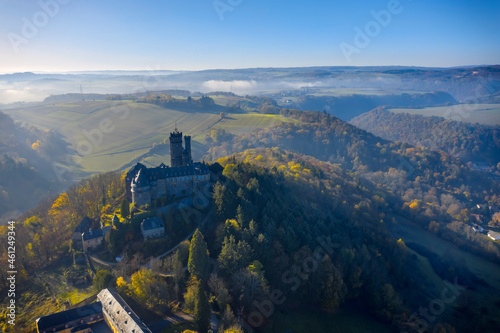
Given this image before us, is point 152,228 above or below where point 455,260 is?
above

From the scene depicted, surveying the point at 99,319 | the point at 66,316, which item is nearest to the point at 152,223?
the point at 99,319

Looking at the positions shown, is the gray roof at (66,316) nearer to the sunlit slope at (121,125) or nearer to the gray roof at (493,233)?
the sunlit slope at (121,125)

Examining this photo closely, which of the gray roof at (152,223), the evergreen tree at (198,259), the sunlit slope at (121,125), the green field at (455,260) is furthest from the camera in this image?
the sunlit slope at (121,125)

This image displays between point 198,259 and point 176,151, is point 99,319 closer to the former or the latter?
point 198,259

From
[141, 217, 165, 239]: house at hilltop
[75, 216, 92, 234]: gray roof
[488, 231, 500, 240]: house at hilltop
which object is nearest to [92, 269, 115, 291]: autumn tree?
[141, 217, 165, 239]: house at hilltop

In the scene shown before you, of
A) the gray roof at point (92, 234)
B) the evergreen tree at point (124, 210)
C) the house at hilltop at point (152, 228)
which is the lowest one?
the gray roof at point (92, 234)

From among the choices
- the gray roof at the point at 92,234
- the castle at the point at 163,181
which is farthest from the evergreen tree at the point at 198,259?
the gray roof at the point at 92,234

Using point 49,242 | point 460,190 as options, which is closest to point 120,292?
point 49,242
